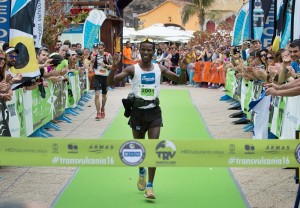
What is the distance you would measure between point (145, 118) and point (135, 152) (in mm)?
Answer: 2016

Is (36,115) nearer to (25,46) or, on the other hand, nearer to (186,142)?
(25,46)

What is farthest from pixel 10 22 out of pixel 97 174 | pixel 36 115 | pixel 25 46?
pixel 97 174

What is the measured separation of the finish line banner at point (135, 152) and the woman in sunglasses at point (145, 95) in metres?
1.89

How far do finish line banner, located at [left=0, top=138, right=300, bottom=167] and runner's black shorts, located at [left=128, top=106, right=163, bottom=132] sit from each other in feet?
6.60

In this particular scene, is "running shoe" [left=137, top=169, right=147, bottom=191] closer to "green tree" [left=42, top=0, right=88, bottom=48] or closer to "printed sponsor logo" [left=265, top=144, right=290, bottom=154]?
"printed sponsor logo" [left=265, top=144, right=290, bottom=154]

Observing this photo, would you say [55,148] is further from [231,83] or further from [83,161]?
[231,83]

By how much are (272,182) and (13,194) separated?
138 inches

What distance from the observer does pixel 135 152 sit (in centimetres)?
598

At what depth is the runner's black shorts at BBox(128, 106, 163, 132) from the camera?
8.00 m

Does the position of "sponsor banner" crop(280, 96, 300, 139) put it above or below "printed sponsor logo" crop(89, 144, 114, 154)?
below

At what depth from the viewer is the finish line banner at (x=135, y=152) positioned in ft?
19.5

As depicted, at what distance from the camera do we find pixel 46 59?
1309cm

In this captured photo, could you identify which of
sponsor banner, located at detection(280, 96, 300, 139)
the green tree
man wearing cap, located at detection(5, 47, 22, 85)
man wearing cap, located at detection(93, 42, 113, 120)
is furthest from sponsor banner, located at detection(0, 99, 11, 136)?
the green tree

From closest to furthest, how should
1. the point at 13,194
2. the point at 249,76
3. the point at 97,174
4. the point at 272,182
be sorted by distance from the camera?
the point at 13,194 < the point at 272,182 < the point at 97,174 < the point at 249,76
